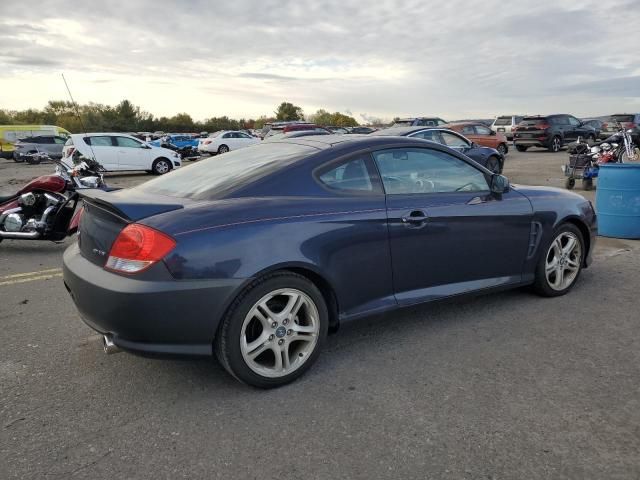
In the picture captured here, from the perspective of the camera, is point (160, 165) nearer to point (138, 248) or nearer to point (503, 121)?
point (138, 248)

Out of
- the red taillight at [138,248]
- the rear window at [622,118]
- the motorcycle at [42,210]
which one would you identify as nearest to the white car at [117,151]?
the motorcycle at [42,210]

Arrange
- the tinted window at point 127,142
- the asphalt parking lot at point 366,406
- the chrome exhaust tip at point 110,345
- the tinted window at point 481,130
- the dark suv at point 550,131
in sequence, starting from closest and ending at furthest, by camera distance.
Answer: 1. the asphalt parking lot at point 366,406
2. the chrome exhaust tip at point 110,345
3. the tinted window at point 127,142
4. the tinted window at point 481,130
5. the dark suv at point 550,131

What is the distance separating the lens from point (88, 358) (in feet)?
11.8

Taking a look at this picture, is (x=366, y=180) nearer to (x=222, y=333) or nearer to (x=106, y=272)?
(x=222, y=333)

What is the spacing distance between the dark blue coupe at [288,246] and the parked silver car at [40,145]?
91.9 feet

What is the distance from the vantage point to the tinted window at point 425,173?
372 centimetres

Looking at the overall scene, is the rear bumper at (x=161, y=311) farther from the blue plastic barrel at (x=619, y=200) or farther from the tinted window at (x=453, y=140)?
the tinted window at (x=453, y=140)

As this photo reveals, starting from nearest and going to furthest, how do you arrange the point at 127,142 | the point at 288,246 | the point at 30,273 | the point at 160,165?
the point at 288,246 < the point at 30,273 < the point at 127,142 < the point at 160,165

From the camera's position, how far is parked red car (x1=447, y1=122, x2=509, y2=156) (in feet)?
68.8

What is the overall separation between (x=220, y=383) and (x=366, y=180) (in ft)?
5.20

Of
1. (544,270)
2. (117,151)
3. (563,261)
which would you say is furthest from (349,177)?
(117,151)

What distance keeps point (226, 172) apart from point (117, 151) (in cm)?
1615

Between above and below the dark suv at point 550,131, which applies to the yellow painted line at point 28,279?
below

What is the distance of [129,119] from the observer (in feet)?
231
